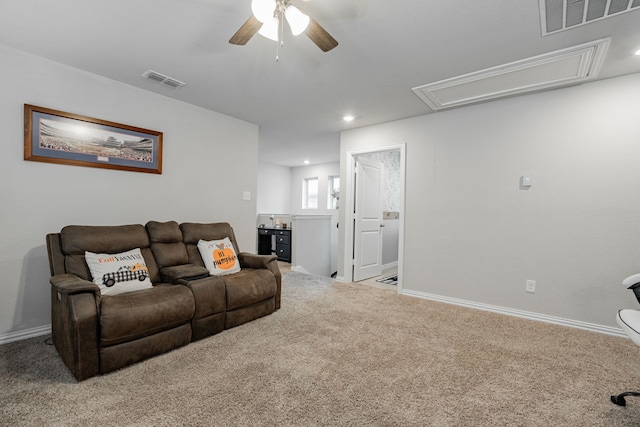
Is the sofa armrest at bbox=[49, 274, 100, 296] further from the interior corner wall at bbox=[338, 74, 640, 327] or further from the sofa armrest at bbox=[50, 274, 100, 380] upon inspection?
the interior corner wall at bbox=[338, 74, 640, 327]

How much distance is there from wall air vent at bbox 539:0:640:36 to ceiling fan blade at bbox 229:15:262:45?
5.81ft

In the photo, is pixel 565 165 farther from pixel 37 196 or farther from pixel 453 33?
pixel 37 196

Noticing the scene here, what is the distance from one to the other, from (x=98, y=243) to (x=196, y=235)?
2.89ft

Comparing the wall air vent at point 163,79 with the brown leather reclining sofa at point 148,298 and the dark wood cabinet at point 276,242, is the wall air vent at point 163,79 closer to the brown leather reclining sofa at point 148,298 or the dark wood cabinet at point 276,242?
the brown leather reclining sofa at point 148,298

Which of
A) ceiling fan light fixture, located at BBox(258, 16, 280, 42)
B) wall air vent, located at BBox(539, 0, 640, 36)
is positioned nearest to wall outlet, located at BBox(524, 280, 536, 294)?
wall air vent, located at BBox(539, 0, 640, 36)

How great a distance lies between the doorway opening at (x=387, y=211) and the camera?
402cm

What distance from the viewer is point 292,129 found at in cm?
462

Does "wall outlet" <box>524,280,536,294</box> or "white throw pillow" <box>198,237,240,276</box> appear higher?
"white throw pillow" <box>198,237,240,276</box>

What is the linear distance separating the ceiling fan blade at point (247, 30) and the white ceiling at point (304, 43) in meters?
0.23

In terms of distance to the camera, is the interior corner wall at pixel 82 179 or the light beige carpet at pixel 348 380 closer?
the light beige carpet at pixel 348 380

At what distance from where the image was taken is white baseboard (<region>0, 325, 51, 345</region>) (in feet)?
7.73

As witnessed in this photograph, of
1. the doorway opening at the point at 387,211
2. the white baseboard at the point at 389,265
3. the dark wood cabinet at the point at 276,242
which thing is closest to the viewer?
the doorway opening at the point at 387,211

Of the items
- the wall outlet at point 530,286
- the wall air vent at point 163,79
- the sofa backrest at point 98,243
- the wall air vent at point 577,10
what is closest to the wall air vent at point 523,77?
the wall air vent at point 577,10

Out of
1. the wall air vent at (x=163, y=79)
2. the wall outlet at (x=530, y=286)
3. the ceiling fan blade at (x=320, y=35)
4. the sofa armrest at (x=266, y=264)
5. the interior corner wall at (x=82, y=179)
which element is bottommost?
the wall outlet at (x=530, y=286)
